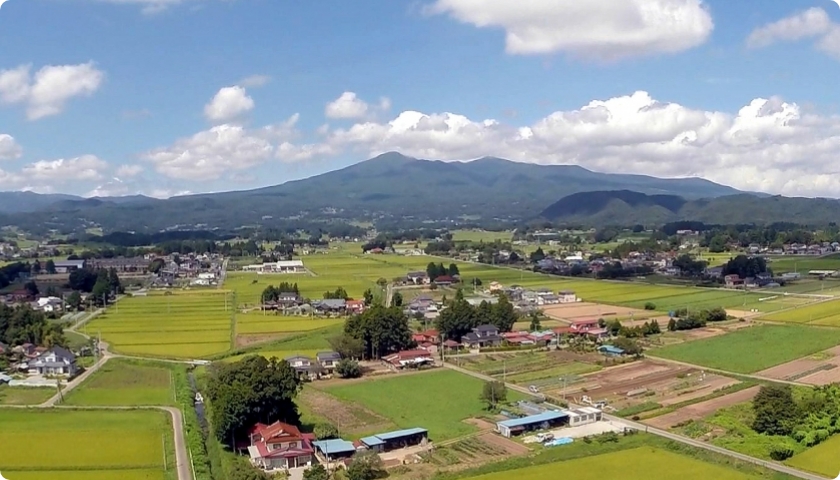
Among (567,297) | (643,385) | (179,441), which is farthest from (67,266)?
(643,385)

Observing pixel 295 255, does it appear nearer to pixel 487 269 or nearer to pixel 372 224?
pixel 487 269

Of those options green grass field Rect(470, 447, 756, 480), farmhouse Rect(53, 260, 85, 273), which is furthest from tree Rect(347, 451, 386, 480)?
farmhouse Rect(53, 260, 85, 273)

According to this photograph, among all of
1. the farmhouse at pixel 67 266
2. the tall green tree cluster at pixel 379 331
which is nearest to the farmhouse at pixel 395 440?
the tall green tree cluster at pixel 379 331

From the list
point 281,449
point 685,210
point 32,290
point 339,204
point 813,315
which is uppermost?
point 339,204

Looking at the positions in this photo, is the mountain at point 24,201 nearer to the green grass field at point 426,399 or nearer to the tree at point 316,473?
the green grass field at point 426,399

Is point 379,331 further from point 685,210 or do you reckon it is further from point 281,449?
point 685,210
